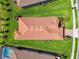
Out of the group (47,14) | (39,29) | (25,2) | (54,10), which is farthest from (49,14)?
(25,2)

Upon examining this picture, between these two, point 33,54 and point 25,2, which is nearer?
point 33,54

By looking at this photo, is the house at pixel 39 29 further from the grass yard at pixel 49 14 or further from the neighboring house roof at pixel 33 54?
the neighboring house roof at pixel 33 54

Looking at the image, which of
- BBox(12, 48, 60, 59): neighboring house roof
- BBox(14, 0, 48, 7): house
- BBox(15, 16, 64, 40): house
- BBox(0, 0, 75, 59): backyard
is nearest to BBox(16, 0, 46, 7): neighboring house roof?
BBox(14, 0, 48, 7): house

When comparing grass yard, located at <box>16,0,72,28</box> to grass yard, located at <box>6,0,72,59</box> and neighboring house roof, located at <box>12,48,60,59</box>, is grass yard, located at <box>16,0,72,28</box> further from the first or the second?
neighboring house roof, located at <box>12,48,60,59</box>

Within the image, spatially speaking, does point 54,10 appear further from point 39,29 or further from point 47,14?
point 39,29

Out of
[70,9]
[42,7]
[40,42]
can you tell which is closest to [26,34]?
[40,42]

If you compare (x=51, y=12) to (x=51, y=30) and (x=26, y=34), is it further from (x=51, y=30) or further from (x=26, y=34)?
(x=26, y=34)
